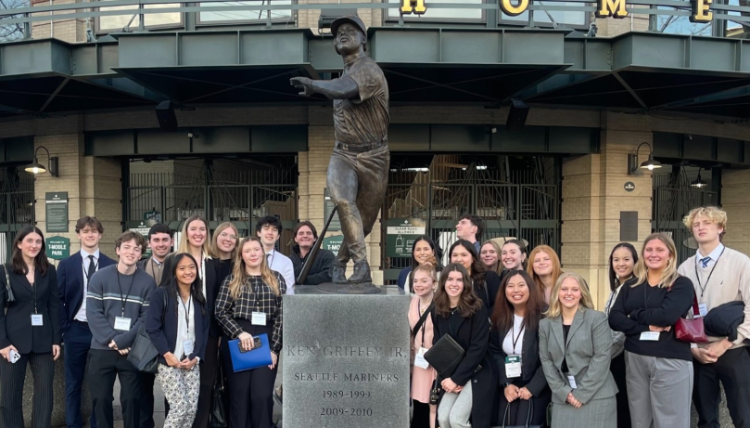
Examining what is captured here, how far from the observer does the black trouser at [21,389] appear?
5363 mm

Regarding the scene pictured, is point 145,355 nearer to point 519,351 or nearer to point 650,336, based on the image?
point 519,351

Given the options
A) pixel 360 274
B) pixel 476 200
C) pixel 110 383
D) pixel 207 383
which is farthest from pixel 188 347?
pixel 476 200

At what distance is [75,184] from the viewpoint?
13.0 metres

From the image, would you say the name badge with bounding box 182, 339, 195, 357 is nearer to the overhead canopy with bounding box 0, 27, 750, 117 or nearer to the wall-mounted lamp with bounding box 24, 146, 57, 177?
the overhead canopy with bounding box 0, 27, 750, 117

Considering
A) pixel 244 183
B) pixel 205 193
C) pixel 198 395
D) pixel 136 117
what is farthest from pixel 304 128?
pixel 198 395

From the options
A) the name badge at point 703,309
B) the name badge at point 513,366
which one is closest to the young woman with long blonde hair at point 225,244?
the name badge at point 513,366

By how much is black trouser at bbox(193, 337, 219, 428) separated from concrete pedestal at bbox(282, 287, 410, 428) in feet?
3.65

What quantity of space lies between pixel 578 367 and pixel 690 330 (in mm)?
920

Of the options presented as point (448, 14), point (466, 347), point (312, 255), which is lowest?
point (466, 347)

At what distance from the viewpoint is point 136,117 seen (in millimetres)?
12875

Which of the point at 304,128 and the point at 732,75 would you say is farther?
the point at 304,128

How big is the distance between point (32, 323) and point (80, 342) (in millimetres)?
574

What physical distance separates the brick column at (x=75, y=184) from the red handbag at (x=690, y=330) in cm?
1226

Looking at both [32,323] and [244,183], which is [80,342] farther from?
[244,183]
